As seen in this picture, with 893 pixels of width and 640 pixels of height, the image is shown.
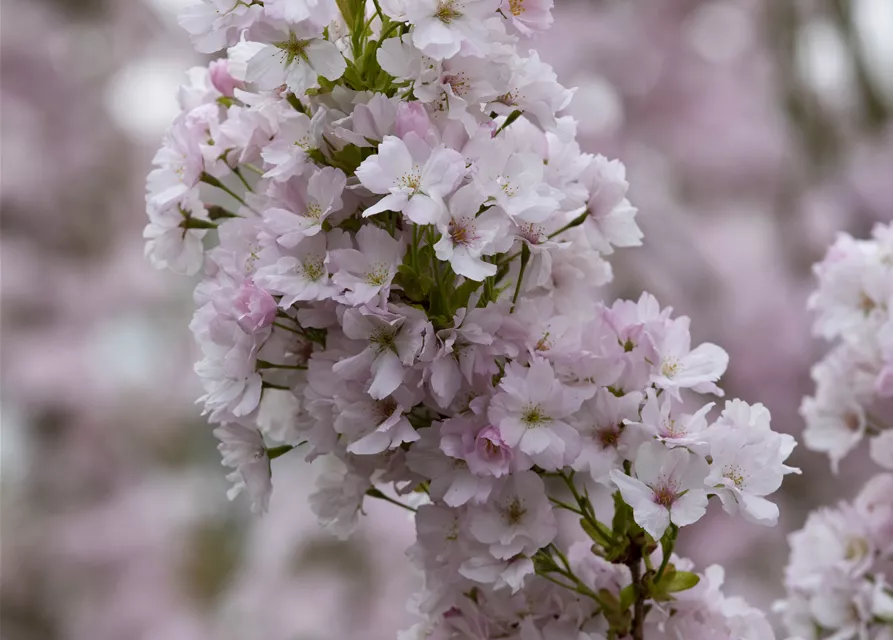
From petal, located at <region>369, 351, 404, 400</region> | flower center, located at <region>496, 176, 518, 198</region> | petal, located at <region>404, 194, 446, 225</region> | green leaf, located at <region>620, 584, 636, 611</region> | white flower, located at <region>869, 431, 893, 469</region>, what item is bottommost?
green leaf, located at <region>620, 584, 636, 611</region>

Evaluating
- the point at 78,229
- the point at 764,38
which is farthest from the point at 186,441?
the point at 764,38

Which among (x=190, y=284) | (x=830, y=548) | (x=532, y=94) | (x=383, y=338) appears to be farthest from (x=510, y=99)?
(x=190, y=284)

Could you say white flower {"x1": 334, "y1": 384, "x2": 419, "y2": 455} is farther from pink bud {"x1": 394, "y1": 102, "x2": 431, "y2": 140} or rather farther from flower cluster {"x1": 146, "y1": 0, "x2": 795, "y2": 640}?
pink bud {"x1": 394, "y1": 102, "x2": 431, "y2": 140}

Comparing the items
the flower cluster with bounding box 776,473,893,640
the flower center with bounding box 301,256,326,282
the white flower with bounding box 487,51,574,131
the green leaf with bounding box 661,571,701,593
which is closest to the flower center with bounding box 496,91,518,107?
the white flower with bounding box 487,51,574,131

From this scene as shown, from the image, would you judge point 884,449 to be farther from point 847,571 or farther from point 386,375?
point 386,375

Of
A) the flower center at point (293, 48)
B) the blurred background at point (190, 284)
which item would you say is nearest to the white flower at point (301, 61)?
the flower center at point (293, 48)

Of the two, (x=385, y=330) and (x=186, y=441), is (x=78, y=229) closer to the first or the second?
(x=186, y=441)
